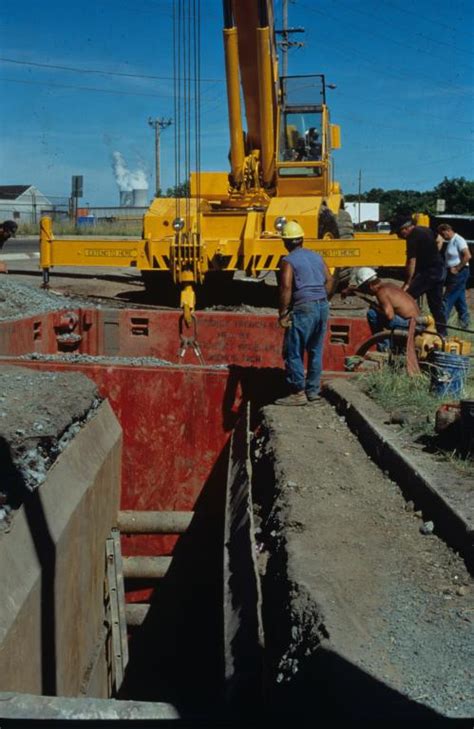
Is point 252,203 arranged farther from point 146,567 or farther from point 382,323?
point 146,567

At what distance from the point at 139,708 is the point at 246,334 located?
7202 mm

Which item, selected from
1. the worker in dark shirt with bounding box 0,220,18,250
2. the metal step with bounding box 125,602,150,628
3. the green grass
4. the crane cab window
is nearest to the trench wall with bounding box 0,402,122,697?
the metal step with bounding box 125,602,150,628

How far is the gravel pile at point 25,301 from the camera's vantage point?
37.6 feet

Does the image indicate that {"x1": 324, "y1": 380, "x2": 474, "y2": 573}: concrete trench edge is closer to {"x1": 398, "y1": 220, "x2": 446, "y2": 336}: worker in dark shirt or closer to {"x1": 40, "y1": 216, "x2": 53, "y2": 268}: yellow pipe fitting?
{"x1": 398, "y1": 220, "x2": 446, "y2": 336}: worker in dark shirt

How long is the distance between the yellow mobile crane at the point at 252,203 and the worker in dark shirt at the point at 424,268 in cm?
200

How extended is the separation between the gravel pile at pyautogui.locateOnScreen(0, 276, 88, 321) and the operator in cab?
431cm

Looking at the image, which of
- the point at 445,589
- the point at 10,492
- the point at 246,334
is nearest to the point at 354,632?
the point at 445,589

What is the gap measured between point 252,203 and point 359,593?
11127mm

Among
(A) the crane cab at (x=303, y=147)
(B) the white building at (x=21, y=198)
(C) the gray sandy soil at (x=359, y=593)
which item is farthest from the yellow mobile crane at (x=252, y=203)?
(B) the white building at (x=21, y=198)

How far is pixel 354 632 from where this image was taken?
3639 mm

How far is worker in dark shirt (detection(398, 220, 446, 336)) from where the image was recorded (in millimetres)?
10297

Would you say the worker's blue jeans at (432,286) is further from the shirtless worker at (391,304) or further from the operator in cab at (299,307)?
the operator in cab at (299,307)

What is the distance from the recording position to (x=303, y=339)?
7.96 meters

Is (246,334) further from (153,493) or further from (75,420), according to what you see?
(75,420)
